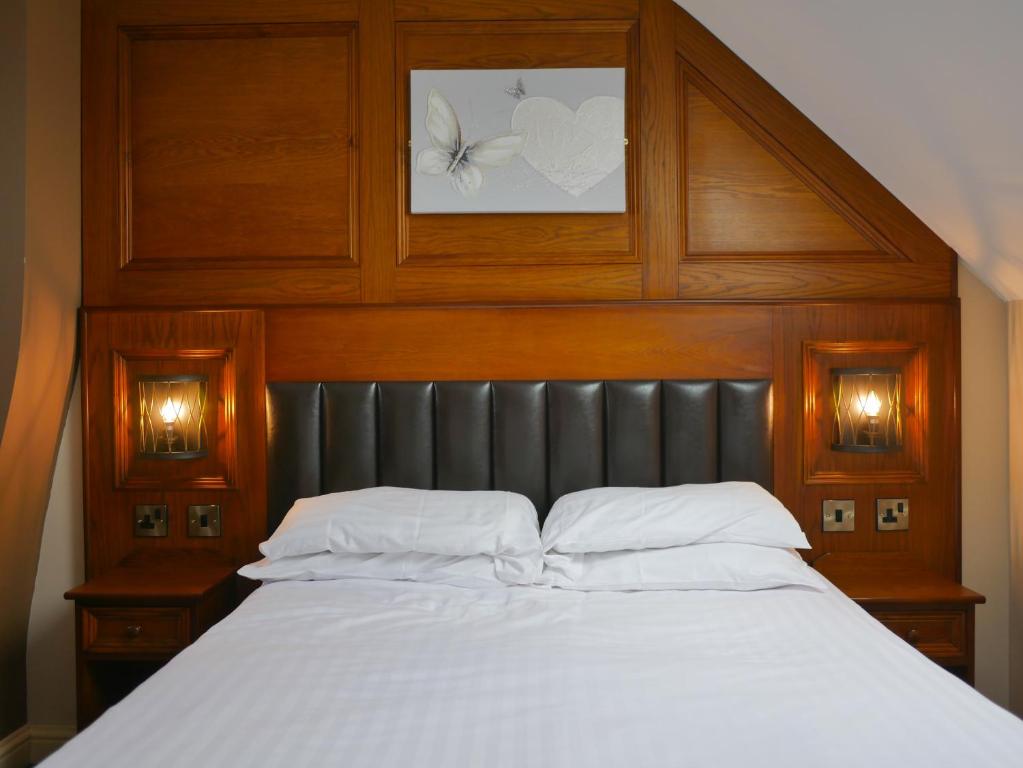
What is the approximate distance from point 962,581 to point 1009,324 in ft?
2.74

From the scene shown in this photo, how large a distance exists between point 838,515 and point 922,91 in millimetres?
1291

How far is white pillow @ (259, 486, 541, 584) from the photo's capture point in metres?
2.29

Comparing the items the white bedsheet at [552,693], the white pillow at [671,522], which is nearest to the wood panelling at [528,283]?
the white pillow at [671,522]

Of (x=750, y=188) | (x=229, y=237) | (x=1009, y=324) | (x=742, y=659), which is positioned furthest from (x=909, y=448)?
(x=229, y=237)

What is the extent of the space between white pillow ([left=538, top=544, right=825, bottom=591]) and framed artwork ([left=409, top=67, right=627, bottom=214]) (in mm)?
1137

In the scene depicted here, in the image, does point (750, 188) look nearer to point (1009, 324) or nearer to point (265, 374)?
point (1009, 324)

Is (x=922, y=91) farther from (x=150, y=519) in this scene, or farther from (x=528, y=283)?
(x=150, y=519)

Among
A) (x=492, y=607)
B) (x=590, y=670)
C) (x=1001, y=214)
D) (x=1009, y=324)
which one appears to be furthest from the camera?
(x=1009, y=324)

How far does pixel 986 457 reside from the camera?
2.74m

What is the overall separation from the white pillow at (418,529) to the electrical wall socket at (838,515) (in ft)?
3.20

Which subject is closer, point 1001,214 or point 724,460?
point 1001,214

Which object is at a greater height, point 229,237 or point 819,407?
point 229,237

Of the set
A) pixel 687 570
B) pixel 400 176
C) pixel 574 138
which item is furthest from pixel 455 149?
pixel 687 570

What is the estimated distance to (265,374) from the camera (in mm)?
2756
